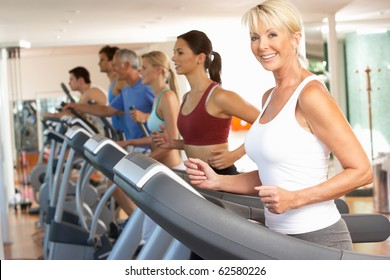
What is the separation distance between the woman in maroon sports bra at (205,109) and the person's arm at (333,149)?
112 cm

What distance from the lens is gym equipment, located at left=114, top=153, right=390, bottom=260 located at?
1253 millimetres

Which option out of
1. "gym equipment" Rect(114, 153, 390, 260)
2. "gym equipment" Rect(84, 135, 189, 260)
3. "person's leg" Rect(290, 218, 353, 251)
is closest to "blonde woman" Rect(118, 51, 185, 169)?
"gym equipment" Rect(84, 135, 189, 260)

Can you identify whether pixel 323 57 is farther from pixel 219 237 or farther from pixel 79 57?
pixel 219 237

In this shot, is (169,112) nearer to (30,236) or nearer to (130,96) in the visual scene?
(130,96)

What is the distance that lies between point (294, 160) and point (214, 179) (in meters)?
0.28

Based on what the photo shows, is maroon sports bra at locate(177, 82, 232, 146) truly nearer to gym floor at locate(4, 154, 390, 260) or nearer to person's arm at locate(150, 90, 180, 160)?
person's arm at locate(150, 90, 180, 160)

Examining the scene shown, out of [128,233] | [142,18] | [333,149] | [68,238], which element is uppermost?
[142,18]

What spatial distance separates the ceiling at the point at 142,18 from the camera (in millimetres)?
5137

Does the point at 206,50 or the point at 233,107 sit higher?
the point at 206,50

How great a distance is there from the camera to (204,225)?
125cm

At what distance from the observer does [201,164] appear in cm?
181

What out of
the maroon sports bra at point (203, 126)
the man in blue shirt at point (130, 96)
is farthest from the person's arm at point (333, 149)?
the man in blue shirt at point (130, 96)

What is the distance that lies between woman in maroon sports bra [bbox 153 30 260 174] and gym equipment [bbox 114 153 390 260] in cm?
136

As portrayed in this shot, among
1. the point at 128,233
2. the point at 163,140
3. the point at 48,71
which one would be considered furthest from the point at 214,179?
the point at 48,71
